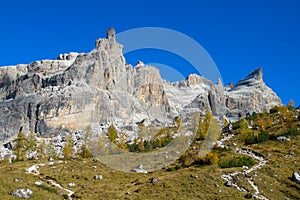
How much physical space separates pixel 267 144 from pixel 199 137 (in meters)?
26.6

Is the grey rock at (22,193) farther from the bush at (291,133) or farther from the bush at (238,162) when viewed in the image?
the bush at (291,133)

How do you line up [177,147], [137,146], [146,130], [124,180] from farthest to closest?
1. [146,130]
2. [137,146]
3. [177,147]
4. [124,180]

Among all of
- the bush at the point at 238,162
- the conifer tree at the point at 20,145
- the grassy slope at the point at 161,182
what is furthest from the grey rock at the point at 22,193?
the conifer tree at the point at 20,145

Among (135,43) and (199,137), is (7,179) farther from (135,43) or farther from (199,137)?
(199,137)

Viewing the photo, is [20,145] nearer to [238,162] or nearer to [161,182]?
[161,182]

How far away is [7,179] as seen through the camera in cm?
5616

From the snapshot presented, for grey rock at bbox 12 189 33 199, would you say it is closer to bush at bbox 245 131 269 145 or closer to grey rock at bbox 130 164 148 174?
grey rock at bbox 130 164 148 174

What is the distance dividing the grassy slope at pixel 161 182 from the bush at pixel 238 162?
214 centimetres

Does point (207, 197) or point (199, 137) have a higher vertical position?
point (199, 137)

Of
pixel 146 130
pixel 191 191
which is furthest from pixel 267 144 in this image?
pixel 146 130

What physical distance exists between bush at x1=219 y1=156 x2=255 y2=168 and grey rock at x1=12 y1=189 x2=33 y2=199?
1482 inches

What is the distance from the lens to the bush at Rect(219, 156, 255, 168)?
7000 cm

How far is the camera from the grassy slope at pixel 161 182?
53844 millimetres

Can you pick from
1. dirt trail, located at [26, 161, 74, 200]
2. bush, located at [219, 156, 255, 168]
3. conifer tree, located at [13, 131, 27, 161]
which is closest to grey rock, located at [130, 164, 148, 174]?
bush, located at [219, 156, 255, 168]
